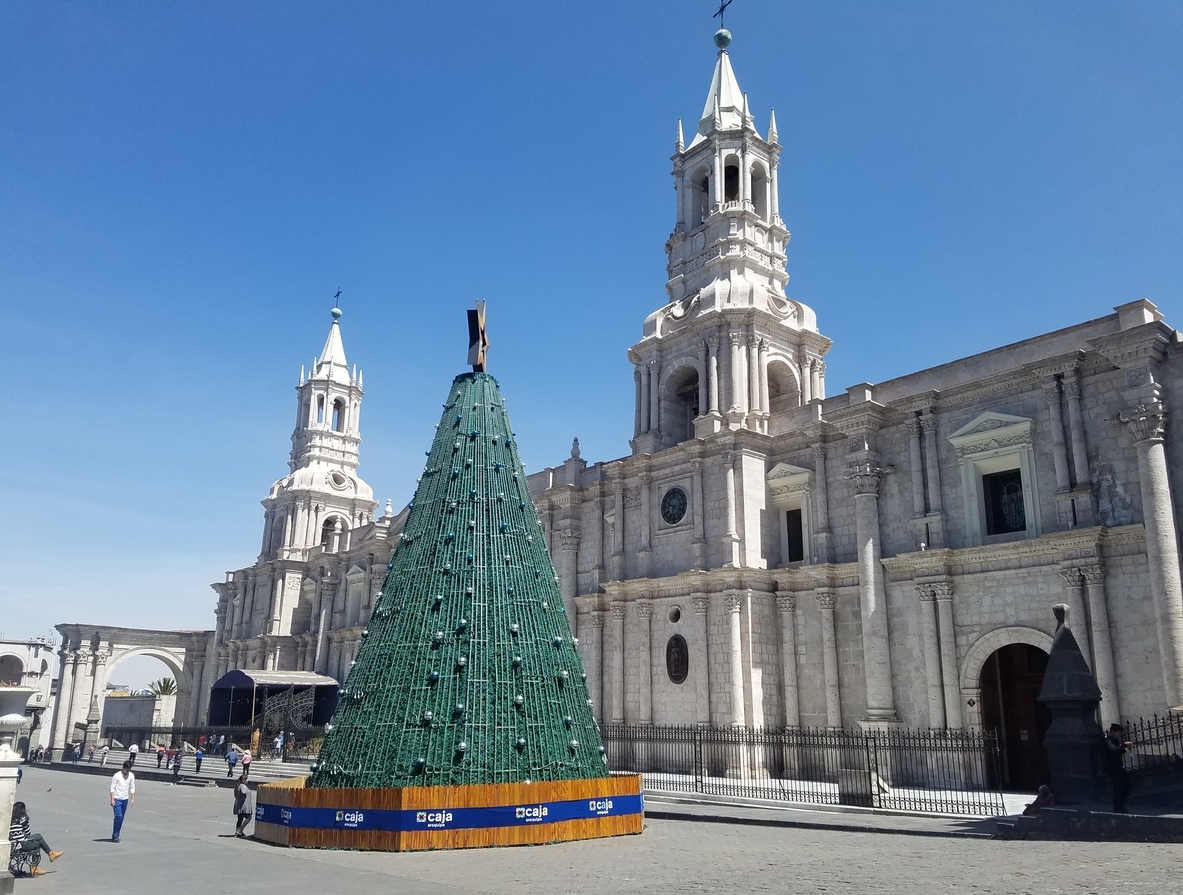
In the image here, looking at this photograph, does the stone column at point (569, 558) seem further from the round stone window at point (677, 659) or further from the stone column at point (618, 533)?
the round stone window at point (677, 659)

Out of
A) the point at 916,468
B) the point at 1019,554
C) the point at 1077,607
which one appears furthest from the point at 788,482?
the point at 1077,607

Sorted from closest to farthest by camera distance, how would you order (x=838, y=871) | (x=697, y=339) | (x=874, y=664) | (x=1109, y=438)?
(x=838, y=871) → (x=1109, y=438) → (x=874, y=664) → (x=697, y=339)

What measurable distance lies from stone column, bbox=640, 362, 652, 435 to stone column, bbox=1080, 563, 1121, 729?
46.8ft

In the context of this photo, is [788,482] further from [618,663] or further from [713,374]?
[618,663]

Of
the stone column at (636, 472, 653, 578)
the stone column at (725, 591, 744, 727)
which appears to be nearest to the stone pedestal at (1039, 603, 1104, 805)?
the stone column at (725, 591, 744, 727)

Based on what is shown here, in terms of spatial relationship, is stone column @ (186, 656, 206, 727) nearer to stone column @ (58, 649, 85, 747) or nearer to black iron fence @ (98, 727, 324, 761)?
stone column @ (58, 649, 85, 747)

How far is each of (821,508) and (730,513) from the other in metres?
2.51

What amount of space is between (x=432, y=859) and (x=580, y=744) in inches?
115

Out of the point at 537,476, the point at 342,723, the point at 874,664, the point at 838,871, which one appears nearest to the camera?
the point at 838,871

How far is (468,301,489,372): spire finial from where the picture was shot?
17.0 meters

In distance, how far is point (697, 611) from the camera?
87.2ft

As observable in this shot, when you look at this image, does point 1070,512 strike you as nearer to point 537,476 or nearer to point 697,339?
point 697,339

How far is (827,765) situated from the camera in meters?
23.5

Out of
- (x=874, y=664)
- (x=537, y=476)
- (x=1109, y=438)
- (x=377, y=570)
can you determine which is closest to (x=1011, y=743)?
(x=874, y=664)
